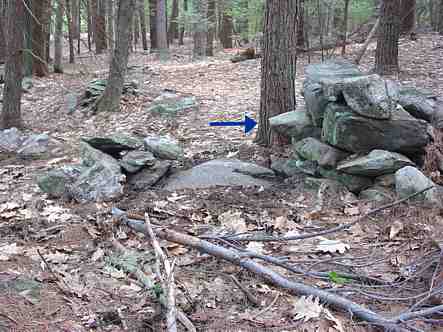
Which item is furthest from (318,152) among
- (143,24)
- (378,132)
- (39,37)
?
(143,24)

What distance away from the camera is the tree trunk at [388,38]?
9812 millimetres

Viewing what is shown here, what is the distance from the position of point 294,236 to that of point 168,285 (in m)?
1.41

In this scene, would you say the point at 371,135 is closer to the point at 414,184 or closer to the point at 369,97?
the point at 369,97

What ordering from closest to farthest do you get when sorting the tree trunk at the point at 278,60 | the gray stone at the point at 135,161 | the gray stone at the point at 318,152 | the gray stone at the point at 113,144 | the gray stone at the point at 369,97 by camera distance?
the gray stone at the point at 369,97 → the gray stone at the point at 318,152 → the gray stone at the point at 135,161 → the gray stone at the point at 113,144 → the tree trunk at the point at 278,60

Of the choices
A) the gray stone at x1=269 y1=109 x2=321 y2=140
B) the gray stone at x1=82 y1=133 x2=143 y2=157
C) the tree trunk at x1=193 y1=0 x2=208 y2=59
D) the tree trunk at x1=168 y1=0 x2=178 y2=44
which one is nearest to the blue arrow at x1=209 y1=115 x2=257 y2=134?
the gray stone at x1=269 y1=109 x2=321 y2=140

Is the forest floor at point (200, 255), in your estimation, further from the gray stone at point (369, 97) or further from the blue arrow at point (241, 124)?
the gray stone at point (369, 97)

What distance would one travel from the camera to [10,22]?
8.84 m

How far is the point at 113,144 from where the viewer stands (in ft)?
20.8

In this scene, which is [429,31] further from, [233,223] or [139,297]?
[139,297]

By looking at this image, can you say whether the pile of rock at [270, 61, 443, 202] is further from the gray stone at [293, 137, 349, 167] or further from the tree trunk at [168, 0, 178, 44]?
the tree trunk at [168, 0, 178, 44]

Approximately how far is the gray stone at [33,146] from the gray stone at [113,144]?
1.87 m

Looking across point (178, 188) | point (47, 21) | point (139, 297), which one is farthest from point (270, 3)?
point (47, 21)

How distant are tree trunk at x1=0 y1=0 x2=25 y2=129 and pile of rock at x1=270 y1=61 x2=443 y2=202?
6200 mm

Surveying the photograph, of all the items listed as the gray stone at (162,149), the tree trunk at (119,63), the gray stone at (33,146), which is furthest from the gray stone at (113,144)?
the tree trunk at (119,63)
